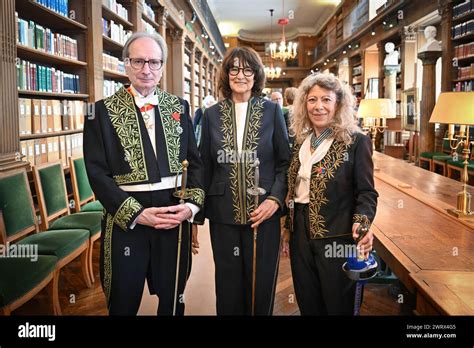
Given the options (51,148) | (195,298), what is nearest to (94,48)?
(51,148)

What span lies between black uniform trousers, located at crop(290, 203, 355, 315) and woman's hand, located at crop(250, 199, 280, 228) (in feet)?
0.31

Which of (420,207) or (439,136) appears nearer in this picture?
(420,207)

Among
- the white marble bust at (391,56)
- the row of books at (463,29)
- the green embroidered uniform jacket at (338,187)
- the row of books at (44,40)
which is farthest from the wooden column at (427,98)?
the green embroidered uniform jacket at (338,187)

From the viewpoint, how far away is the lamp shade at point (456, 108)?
2.31 metres

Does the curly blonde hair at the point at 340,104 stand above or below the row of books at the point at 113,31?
below

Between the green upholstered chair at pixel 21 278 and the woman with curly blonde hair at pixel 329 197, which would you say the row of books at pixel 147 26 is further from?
the woman with curly blonde hair at pixel 329 197

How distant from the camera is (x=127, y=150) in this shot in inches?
63.3

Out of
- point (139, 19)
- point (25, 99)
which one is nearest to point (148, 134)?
point (25, 99)

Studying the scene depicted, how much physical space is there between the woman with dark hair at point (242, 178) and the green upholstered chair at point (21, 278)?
0.98 meters

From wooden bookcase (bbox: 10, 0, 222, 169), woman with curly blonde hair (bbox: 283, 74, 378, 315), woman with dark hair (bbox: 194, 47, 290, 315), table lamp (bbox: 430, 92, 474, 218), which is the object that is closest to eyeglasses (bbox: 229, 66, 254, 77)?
woman with dark hair (bbox: 194, 47, 290, 315)

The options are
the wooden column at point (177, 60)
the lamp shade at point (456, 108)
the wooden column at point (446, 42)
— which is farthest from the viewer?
the wooden column at point (177, 60)

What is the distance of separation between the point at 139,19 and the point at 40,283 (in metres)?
4.24

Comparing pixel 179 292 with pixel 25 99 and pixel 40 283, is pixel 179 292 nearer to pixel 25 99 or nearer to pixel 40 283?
pixel 40 283

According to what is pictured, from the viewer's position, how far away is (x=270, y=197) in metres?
1.78
